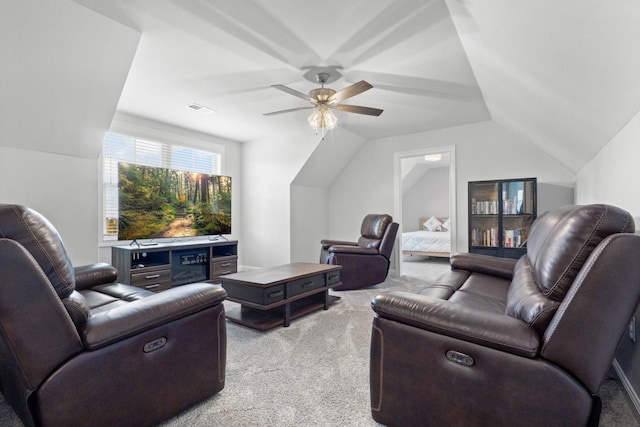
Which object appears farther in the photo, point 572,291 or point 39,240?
point 39,240

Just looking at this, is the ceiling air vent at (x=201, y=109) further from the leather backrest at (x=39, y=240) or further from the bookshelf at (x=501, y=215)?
the bookshelf at (x=501, y=215)

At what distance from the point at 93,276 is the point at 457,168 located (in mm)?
4876

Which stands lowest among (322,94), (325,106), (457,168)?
(457,168)

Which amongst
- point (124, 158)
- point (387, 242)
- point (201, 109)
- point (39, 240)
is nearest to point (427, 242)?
point (387, 242)

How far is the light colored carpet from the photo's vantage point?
159cm

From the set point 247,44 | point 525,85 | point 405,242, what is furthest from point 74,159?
point 405,242

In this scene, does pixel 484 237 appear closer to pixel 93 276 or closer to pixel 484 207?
pixel 484 207

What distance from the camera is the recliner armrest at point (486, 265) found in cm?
280

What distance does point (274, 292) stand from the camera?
280 centimetres

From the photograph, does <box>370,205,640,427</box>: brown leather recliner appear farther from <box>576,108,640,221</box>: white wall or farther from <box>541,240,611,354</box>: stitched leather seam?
<box>576,108,640,221</box>: white wall

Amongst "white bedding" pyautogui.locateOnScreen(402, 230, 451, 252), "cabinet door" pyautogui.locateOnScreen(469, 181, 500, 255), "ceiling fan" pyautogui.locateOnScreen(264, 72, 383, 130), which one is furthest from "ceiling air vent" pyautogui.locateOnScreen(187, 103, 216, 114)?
"white bedding" pyautogui.locateOnScreen(402, 230, 451, 252)

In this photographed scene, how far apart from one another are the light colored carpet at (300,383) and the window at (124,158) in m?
2.57

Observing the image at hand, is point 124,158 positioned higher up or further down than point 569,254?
higher up

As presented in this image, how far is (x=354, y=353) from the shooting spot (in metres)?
2.35
